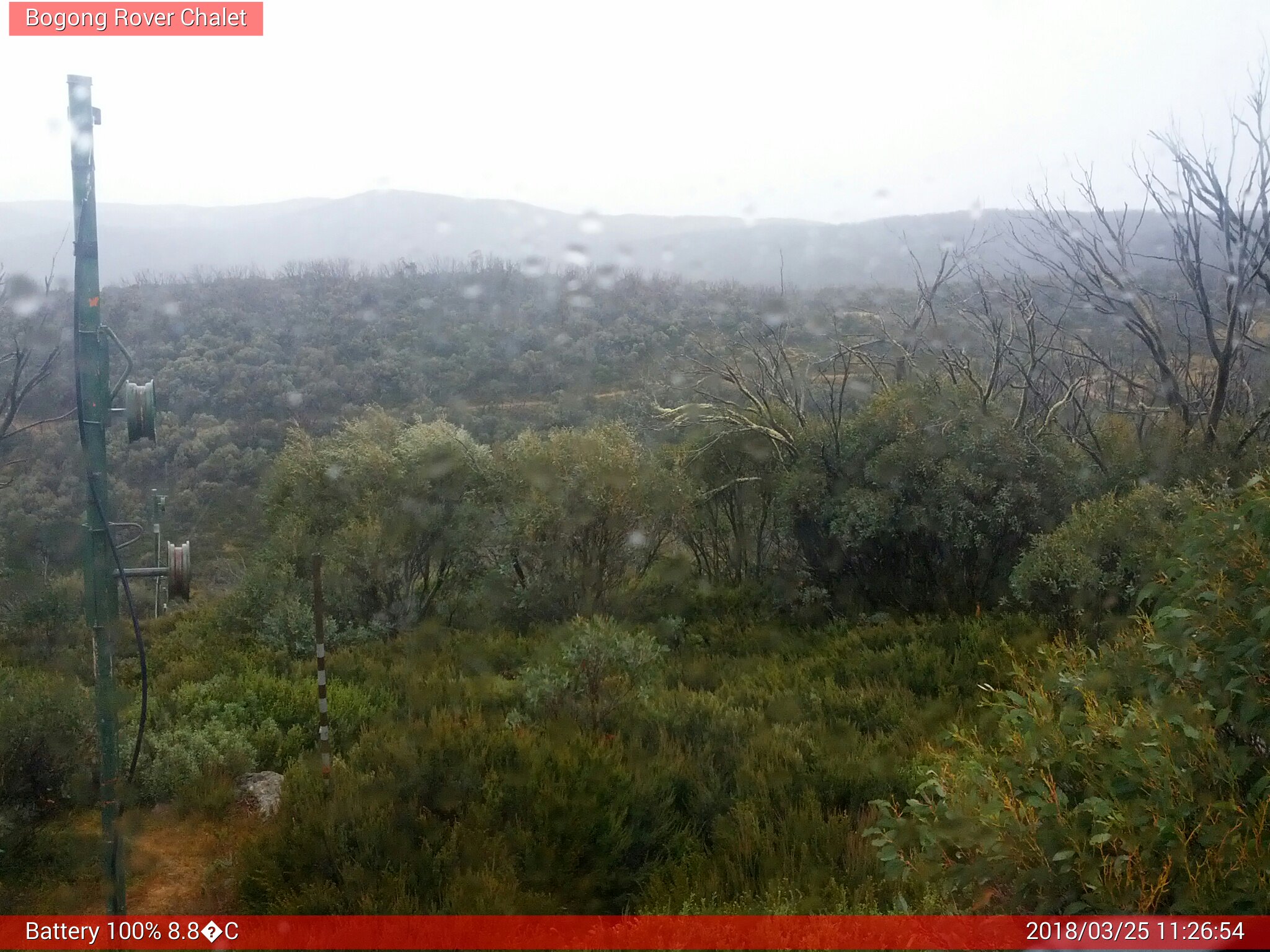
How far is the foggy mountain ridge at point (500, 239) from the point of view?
67.5ft

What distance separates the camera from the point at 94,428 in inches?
172

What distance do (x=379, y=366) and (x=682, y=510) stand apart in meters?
23.1

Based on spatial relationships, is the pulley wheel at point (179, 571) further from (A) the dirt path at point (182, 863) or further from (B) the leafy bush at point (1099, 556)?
(B) the leafy bush at point (1099, 556)

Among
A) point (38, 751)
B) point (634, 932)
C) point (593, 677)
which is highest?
point (634, 932)

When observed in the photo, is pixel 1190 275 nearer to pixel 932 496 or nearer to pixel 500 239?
pixel 932 496

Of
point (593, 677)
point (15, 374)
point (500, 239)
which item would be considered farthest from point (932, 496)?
point (500, 239)

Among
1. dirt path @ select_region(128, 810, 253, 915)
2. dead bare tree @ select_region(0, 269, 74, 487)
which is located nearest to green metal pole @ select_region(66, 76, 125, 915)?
dead bare tree @ select_region(0, 269, 74, 487)

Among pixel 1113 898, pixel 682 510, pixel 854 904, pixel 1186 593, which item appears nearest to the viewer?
pixel 1113 898

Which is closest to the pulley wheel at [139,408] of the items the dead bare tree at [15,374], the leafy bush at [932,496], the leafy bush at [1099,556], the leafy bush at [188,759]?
the dead bare tree at [15,374]

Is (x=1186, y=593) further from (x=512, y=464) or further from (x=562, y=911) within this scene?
(x=512, y=464)

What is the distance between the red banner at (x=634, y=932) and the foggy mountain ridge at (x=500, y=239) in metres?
10.8

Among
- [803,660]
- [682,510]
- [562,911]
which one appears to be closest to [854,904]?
[562,911]

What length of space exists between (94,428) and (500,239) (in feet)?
133

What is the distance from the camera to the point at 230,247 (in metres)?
44.1
